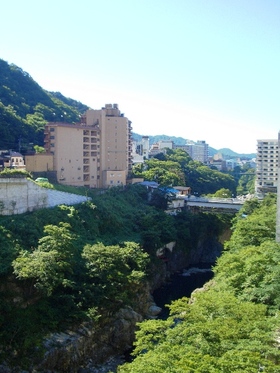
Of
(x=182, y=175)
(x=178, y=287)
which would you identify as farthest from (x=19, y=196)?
(x=182, y=175)

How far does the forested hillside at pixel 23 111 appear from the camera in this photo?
5378 cm

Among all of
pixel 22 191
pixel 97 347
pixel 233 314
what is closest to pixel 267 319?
pixel 233 314

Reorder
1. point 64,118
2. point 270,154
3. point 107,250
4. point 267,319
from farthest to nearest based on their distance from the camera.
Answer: point 270,154, point 64,118, point 107,250, point 267,319

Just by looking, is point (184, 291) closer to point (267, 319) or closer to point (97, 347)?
point (97, 347)

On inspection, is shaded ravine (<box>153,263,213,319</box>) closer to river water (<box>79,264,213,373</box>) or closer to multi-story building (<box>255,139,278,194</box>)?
river water (<box>79,264,213,373</box>)

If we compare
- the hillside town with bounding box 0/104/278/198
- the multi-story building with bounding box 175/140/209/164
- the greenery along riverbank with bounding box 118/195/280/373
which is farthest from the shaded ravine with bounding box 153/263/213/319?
the multi-story building with bounding box 175/140/209/164

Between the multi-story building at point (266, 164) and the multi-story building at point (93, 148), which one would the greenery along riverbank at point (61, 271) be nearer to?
the multi-story building at point (93, 148)

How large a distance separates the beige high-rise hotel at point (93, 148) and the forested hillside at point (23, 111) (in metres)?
5.88

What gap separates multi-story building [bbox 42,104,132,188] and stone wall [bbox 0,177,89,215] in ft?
35.2

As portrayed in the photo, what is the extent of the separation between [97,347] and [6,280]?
6420mm

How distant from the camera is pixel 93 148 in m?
52.0

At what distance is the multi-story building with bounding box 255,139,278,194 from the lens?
85.6 m

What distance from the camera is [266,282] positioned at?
21859 millimetres

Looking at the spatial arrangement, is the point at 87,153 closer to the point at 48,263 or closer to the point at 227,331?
the point at 48,263
